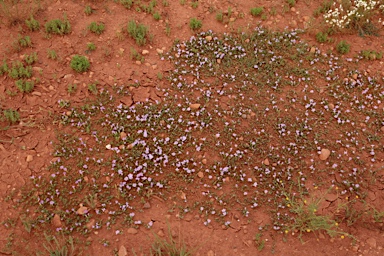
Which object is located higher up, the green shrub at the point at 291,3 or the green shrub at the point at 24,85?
the green shrub at the point at 291,3

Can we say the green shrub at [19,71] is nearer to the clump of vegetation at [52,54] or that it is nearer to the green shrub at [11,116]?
the clump of vegetation at [52,54]

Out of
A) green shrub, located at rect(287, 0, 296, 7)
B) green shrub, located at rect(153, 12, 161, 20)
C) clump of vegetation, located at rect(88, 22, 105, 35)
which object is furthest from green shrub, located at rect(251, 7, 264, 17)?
clump of vegetation, located at rect(88, 22, 105, 35)

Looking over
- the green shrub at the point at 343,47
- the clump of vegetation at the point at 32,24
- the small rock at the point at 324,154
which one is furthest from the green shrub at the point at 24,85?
the green shrub at the point at 343,47

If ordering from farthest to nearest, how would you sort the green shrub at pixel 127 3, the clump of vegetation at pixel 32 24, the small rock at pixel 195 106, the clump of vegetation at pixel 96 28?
1. the green shrub at pixel 127 3
2. the clump of vegetation at pixel 96 28
3. the clump of vegetation at pixel 32 24
4. the small rock at pixel 195 106

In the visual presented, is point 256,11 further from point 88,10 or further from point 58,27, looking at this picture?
point 58,27

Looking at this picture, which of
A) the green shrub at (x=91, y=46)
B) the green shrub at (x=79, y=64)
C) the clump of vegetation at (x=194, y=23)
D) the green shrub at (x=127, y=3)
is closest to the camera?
the green shrub at (x=79, y=64)

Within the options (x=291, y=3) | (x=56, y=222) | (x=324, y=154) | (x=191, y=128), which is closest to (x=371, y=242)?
(x=324, y=154)
